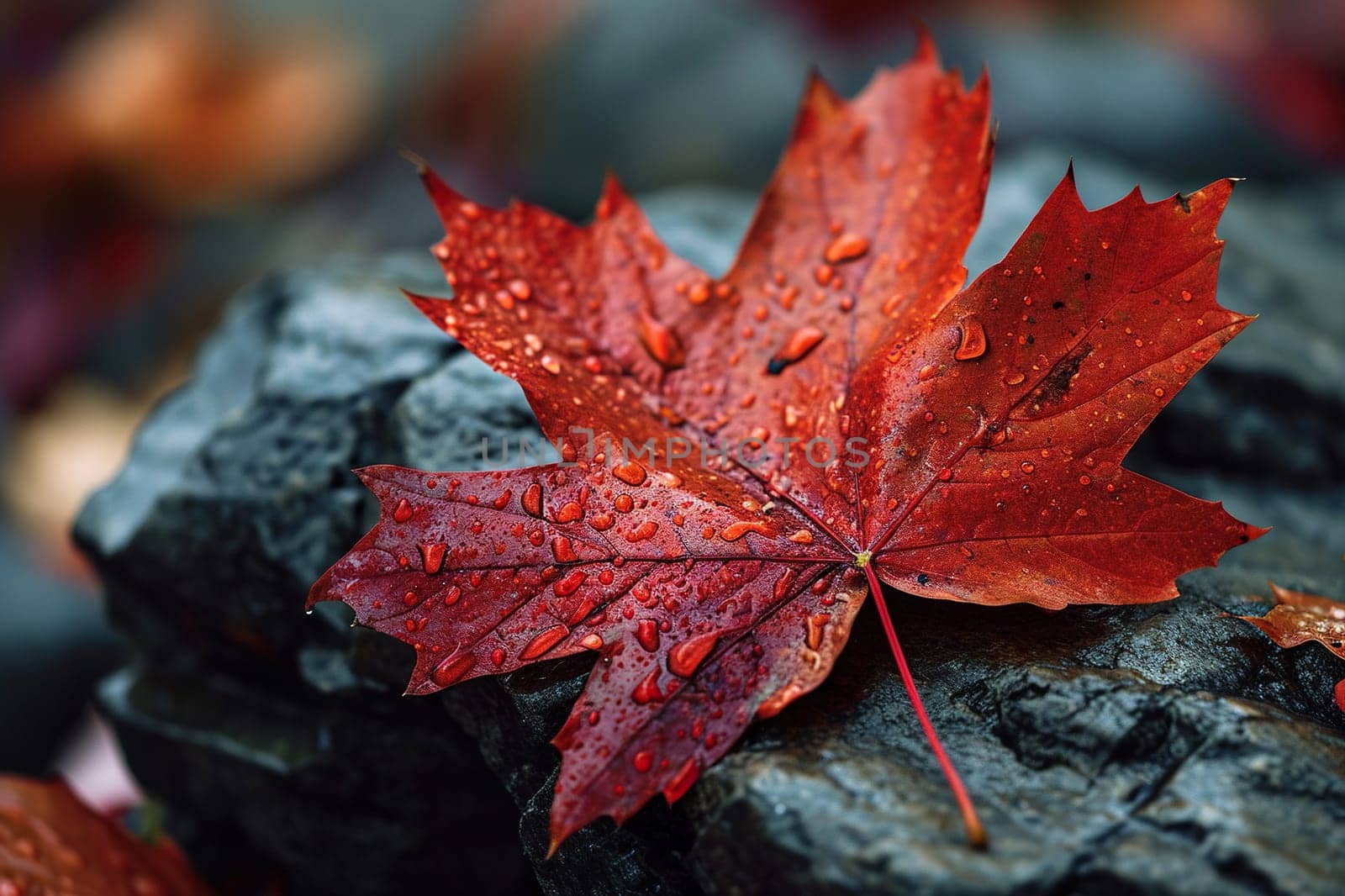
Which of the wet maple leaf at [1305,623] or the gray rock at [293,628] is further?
the gray rock at [293,628]

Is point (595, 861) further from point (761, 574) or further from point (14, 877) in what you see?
point (14, 877)

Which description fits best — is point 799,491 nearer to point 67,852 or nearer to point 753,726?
point 753,726

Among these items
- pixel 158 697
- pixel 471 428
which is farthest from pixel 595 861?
pixel 158 697

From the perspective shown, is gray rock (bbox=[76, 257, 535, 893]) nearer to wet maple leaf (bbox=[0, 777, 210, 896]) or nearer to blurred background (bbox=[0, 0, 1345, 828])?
wet maple leaf (bbox=[0, 777, 210, 896])

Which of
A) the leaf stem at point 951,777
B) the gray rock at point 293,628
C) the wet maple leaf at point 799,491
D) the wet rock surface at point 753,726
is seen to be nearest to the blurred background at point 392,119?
the wet rock surface at point 753,726

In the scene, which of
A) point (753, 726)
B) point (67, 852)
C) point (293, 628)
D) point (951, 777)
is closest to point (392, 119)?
point (293, 628)

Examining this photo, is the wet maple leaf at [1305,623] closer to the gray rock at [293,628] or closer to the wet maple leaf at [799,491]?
the wet maple leaf at [799,491]
